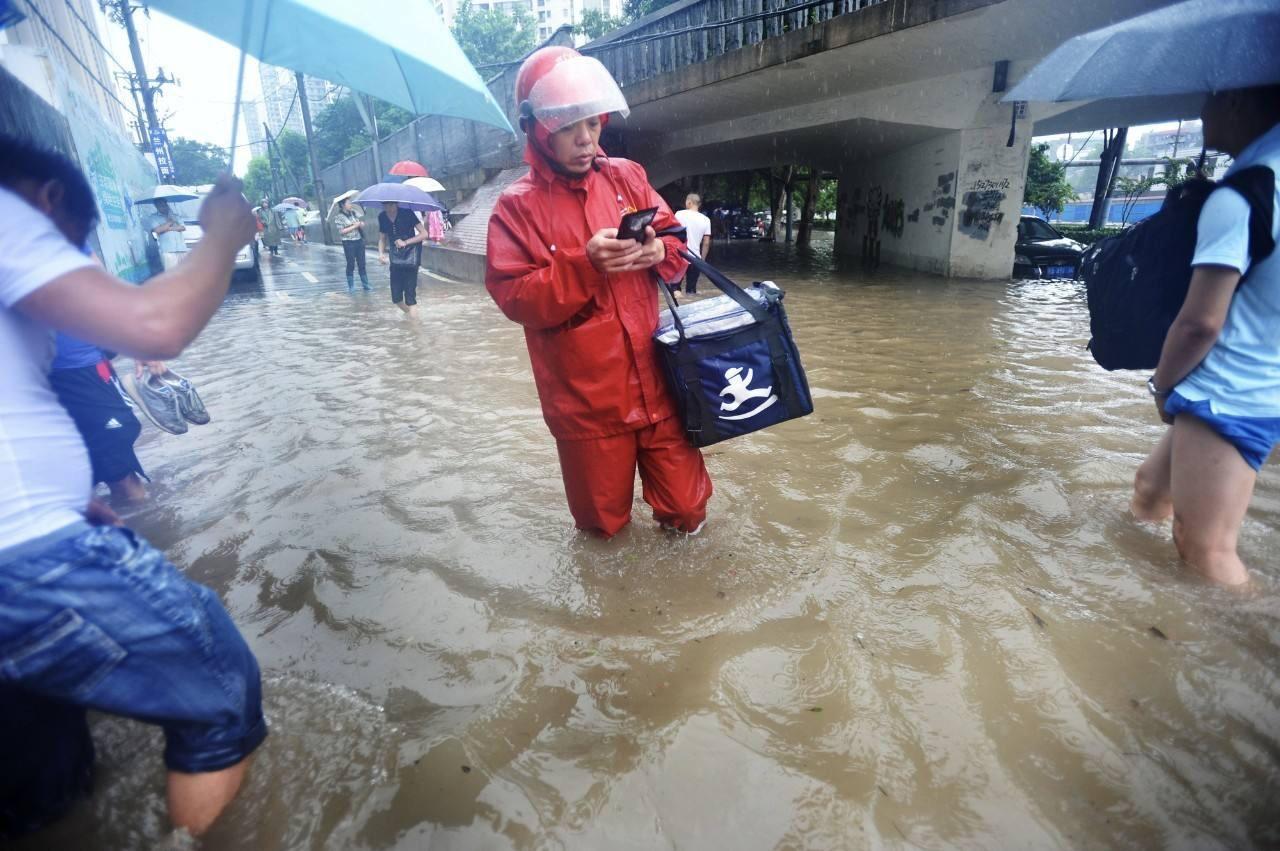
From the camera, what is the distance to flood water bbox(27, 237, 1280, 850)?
159 cm

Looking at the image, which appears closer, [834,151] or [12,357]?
[12,357]

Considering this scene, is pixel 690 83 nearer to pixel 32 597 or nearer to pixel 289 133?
pixel 32 597

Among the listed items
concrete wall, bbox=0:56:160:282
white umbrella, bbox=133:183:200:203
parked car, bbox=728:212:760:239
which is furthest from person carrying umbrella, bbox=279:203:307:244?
white umbrella, bbox=133:183:200:203

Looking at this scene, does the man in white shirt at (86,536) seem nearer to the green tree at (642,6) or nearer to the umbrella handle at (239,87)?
the umbrella handle at (239,87)

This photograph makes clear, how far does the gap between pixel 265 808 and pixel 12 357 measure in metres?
1.19

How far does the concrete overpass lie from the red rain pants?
8.07 m

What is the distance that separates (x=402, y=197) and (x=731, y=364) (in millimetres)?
7747

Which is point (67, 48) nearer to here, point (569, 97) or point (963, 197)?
point (569, 97)

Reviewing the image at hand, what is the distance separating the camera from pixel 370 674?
2.14 metres

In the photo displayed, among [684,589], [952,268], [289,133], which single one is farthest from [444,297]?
[289,133]

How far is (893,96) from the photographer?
11.0 meters

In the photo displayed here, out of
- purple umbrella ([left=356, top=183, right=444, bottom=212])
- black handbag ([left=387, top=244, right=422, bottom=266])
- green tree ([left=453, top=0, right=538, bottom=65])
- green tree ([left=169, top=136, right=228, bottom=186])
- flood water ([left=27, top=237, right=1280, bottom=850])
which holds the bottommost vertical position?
flood water ([left=27, top=237, right=1280, bottom=850])

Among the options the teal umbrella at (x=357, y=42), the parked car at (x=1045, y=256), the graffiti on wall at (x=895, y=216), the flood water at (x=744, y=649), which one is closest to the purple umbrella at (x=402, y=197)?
the flood water at (x=744, y=649)

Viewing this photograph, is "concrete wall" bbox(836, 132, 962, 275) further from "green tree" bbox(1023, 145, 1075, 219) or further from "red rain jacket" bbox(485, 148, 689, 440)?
"red rain jacket" bbox(485, 148, 689, 440)
